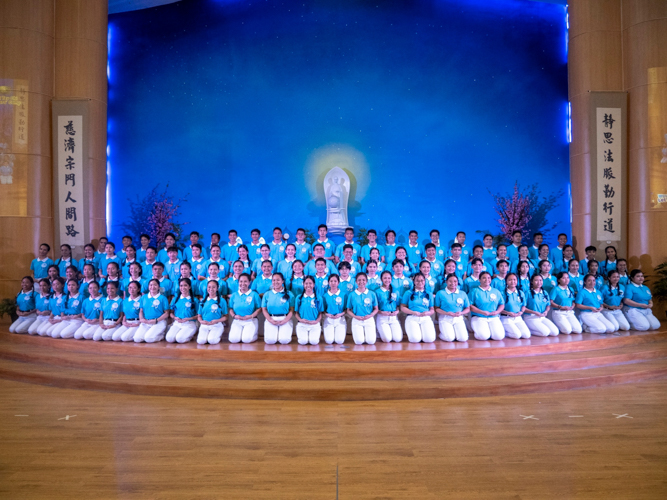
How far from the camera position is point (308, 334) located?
221 inches

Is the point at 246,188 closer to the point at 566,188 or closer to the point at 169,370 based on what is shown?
the point at 169,370

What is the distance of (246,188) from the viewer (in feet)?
30.2

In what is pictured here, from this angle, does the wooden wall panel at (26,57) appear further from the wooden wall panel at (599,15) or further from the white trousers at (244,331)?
the wooden wall panel at (599,15)

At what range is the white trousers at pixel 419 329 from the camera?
5602 millimetres

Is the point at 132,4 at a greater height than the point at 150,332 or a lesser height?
greater

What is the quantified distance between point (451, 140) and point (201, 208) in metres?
4.78

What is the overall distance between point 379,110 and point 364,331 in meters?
4.96

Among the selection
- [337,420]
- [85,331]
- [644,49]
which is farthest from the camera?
[644,49]

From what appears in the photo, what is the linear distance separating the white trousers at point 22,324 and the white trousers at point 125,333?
1.59 metres

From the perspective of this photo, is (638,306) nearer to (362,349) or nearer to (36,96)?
(362,349)

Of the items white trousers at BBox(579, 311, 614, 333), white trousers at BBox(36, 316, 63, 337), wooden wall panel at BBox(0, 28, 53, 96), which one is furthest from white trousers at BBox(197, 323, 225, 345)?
wooden wall panel at BBox(0, 28, 53, 96)

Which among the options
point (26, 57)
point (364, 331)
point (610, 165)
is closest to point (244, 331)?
point (364, 331)

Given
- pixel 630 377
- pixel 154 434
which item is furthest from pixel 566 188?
pixel 154 434

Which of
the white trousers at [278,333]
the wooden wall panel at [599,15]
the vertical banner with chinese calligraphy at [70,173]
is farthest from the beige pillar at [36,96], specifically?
the wooden wall panel at [599,15]
